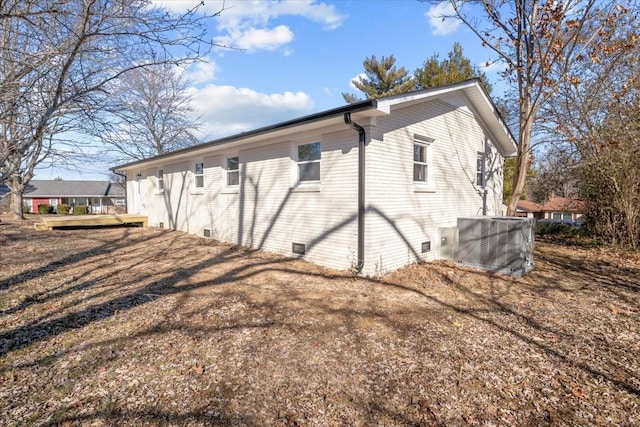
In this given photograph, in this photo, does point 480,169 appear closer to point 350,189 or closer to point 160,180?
point 350,189

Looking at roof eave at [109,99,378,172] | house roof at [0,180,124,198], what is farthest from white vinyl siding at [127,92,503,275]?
house roof at [0,180,124,198]

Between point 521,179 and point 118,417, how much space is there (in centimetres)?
1106

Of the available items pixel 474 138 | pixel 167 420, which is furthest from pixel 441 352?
pixel 474 138

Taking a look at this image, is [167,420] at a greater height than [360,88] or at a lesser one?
lesser

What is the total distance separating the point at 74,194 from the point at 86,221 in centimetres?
3823

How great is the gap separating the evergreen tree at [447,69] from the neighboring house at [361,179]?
13077 millimetres

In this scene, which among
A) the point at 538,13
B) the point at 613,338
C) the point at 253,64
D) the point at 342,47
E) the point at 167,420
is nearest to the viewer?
the point at 167,420

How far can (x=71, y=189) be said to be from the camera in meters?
44.7

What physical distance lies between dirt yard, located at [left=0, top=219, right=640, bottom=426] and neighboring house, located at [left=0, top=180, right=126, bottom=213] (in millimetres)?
40116

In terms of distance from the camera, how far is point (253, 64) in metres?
6.37

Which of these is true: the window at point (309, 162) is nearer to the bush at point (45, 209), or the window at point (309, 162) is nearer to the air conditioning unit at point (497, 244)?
the air conditioning unit at point (497, 244)

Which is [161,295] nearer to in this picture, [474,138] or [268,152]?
[268,152]

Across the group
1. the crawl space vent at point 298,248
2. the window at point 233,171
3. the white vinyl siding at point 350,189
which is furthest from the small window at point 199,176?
the crawl space vent at point 298,248

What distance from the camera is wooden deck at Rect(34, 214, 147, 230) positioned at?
528 inches
